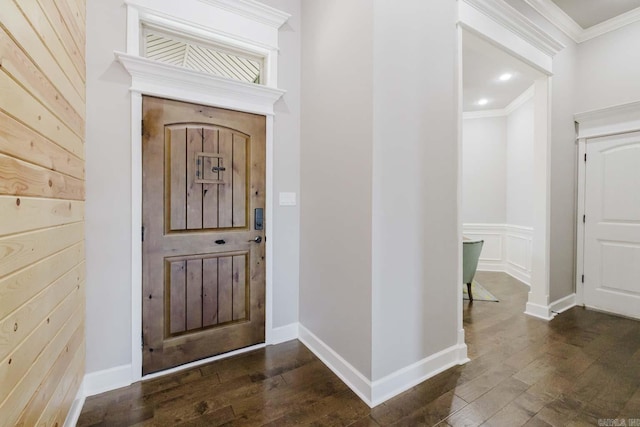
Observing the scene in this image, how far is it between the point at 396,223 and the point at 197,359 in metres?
1.88

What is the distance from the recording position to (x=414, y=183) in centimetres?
189

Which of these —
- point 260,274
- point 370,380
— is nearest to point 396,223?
point 370,380

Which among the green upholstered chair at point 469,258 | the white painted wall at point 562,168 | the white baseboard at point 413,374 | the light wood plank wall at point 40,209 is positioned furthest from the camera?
the green upholstered chair at point 469,258

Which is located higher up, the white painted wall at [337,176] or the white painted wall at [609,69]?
the white painted wall at [609,69]

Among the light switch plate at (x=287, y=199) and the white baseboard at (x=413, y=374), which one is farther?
the light switch plate at (x=287, y=199)

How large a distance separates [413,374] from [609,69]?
13.5ft

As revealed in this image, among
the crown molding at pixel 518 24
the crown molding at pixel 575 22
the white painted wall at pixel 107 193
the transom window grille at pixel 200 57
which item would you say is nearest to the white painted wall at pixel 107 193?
the white painted wall at pixel 107 193

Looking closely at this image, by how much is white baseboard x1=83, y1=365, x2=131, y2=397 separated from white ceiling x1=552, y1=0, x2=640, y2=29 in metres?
5.21

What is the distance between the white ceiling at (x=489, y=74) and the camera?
8.33 feet

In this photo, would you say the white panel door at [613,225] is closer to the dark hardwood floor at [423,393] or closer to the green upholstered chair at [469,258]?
the dark hardwood floor at [423,393]

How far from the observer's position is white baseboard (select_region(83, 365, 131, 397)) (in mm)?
1772

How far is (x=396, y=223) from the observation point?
1.82 m

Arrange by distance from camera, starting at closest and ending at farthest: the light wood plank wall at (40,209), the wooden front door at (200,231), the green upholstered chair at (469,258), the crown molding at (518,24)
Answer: the light wood plank wall at (40,209) < the wooden front door at (200,231) < the crown molding at (518,24) < the green upholstered chair at (469,258)

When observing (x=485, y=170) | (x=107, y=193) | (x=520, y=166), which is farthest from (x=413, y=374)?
(x=485, y=170)
